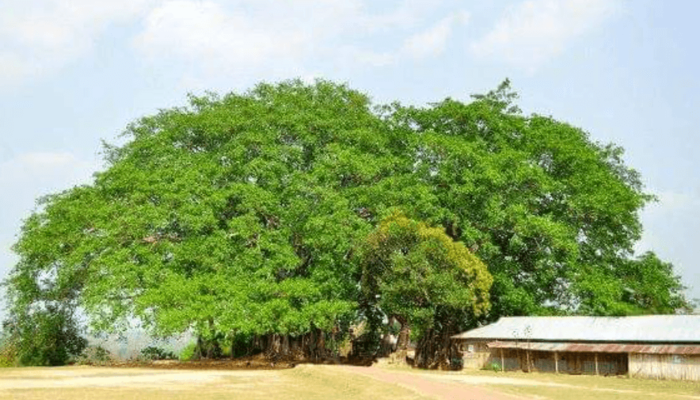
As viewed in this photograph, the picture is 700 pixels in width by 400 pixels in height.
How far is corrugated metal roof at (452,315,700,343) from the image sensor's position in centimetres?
3916

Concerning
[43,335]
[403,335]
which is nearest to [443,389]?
[403,335]

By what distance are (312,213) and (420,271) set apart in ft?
26.8

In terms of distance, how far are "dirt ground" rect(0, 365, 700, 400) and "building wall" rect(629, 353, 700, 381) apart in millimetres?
1697

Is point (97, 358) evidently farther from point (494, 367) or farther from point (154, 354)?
point (494, 367)

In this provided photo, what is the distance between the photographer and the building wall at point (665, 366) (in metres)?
37.3

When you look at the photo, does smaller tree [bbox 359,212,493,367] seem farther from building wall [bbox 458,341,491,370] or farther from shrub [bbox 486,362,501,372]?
shrub [bbox 486,362,501,372]

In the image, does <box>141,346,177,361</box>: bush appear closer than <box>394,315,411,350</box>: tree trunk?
No

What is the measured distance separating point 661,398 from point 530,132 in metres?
27.3

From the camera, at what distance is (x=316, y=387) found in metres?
31.1

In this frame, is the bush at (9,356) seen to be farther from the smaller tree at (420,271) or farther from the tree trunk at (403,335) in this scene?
the tree trunk at (403,335)

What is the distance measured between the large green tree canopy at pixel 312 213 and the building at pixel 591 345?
3357 mm

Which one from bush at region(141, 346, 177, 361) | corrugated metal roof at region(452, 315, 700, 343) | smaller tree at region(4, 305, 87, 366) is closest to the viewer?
corrugated metal roof at region(452, 315, 700, 343)

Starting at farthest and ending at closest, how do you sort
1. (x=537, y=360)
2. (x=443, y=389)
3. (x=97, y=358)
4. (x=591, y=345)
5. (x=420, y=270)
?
(x=97, y=358) < (x=537, y=360) < (x=420, y=270) < (x=591, y=345) < (x=443, y=389)

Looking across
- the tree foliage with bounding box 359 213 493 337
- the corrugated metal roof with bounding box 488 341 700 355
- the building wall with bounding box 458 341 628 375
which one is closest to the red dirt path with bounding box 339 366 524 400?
the tree foliage with bounding box 359 213 493 337
